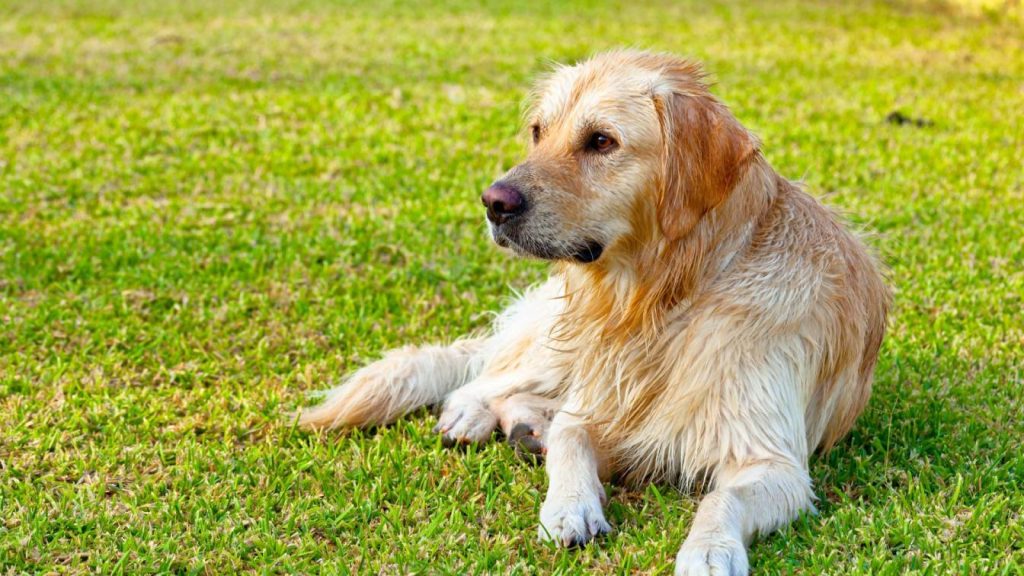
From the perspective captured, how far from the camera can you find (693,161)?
3420mm

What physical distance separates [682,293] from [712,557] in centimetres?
93

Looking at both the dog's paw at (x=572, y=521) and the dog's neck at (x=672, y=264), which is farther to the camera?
the dog's neck at (x=672, y=264)

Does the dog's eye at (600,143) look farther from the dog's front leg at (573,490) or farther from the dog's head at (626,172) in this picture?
the dog's front leg at (573,490)

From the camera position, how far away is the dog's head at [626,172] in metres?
3.43

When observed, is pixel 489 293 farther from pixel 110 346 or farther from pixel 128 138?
pixel 128 138

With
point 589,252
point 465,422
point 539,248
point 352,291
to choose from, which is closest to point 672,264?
point 589,252

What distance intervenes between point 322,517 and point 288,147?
5075 mm

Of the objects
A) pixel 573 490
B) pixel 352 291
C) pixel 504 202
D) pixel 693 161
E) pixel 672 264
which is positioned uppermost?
pixel 693 161

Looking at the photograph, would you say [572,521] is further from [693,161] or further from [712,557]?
[693,161]

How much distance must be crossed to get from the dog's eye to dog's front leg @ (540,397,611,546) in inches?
39.9

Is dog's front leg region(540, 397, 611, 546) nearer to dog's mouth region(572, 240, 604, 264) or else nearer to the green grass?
the green grass

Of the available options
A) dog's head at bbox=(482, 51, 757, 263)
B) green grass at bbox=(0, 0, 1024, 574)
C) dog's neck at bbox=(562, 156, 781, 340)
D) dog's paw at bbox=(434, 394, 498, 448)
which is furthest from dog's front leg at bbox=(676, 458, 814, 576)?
dog's paw at bbox=(434, 394, 498, 448)

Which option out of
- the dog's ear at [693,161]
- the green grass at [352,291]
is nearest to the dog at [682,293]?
the dog's ear at [693,161]

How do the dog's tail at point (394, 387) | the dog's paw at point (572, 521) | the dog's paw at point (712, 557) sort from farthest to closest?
1. the dog's tail at point (394, 387)
2. the dog's paw at point (572, 521)
3. the dog's paw at point (712, 557)
